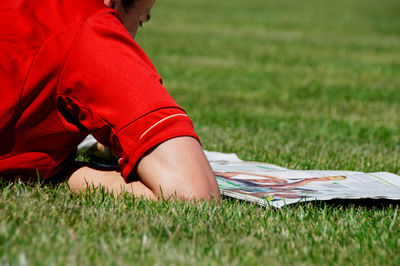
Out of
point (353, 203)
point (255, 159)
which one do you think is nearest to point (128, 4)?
point (353, 203)

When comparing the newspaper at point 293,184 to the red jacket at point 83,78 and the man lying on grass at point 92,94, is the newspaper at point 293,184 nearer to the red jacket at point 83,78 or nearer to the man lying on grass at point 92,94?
the man lying on grass at point 92,94

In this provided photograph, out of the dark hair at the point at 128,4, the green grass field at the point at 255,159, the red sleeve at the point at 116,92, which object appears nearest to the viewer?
the green grass field at the point at 255,159

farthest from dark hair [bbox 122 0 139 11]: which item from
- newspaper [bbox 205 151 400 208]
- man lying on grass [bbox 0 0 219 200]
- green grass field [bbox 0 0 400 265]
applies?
newspaper [bbox 205 151 400 208]

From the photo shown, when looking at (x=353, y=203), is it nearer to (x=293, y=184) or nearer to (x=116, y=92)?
(x=293, y=184)

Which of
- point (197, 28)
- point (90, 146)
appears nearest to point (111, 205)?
point (90, 146)

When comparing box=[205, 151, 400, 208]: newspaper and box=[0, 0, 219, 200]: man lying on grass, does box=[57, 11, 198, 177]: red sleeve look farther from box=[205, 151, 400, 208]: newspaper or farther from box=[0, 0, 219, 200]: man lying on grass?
box=[205, 151, 400, 208]: newspaper

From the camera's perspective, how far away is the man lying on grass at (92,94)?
2.29 m

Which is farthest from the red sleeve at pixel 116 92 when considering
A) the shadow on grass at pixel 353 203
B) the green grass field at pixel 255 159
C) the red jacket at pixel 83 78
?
the shadow on grass at pixel 353 203

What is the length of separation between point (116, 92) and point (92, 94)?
0.10 metres

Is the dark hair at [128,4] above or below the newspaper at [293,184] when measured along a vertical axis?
above

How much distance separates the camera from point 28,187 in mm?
2521

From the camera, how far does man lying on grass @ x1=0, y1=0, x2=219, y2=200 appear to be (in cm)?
229

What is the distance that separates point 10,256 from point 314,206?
1.42 m

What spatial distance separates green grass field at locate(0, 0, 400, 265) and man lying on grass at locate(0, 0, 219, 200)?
7.0 inches
